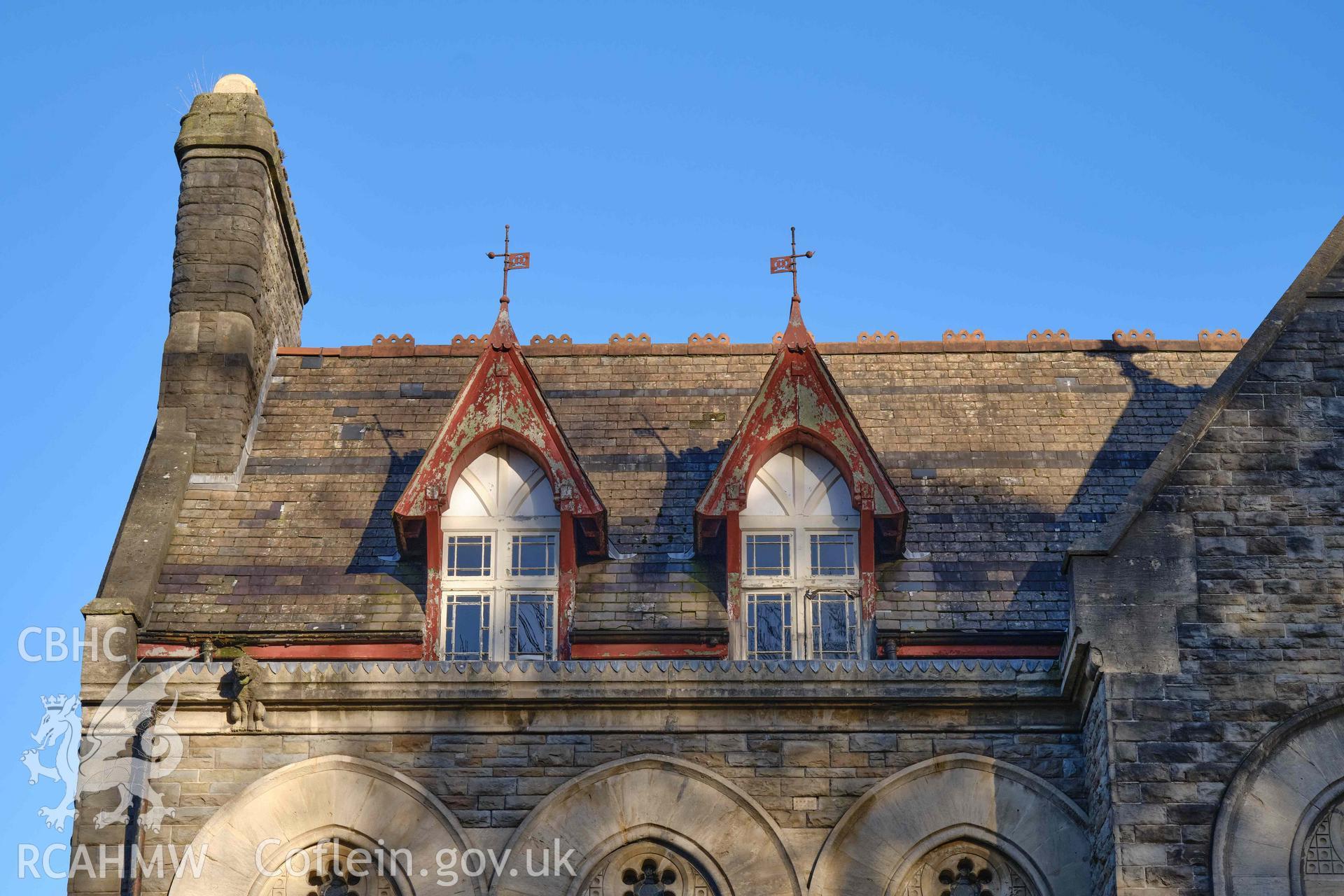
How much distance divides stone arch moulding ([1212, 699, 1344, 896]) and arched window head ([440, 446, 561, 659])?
7.92m

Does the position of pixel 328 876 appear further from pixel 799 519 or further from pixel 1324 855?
pixel 1324 855

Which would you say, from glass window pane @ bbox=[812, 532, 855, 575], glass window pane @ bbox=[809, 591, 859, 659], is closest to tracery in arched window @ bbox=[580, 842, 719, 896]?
glass window pane @ bbox=[809, 591, 859, 659]

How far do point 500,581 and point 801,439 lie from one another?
3971 millimetres

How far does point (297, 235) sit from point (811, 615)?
36.9 ft

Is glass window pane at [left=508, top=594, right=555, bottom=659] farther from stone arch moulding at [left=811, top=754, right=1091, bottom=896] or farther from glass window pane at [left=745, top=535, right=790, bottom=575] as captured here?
stone arch moulding at [left=811, top=754, right=1091, bottom=896]

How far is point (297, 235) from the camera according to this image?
32.5m

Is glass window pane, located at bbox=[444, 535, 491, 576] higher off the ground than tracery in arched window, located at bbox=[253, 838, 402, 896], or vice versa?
glass window pane, located at bbox=[444, 535, 491, 576]

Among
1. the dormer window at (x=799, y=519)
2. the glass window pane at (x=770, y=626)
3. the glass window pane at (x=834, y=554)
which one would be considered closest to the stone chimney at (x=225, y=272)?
the dormer window at (x=799, y=519)

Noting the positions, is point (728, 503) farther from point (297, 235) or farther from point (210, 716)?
point (297, 235)

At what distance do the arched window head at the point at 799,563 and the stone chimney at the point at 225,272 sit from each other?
6919 millimetres

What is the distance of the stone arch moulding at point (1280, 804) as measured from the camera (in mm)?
21188

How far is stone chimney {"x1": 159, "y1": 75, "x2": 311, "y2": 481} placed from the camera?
2850 cm

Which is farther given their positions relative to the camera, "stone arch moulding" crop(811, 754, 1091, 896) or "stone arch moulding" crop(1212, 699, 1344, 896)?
"stone arch moulding" crop(811, 754, 1091, 896)

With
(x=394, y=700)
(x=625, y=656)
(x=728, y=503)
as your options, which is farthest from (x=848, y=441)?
(x=394, y=700)
